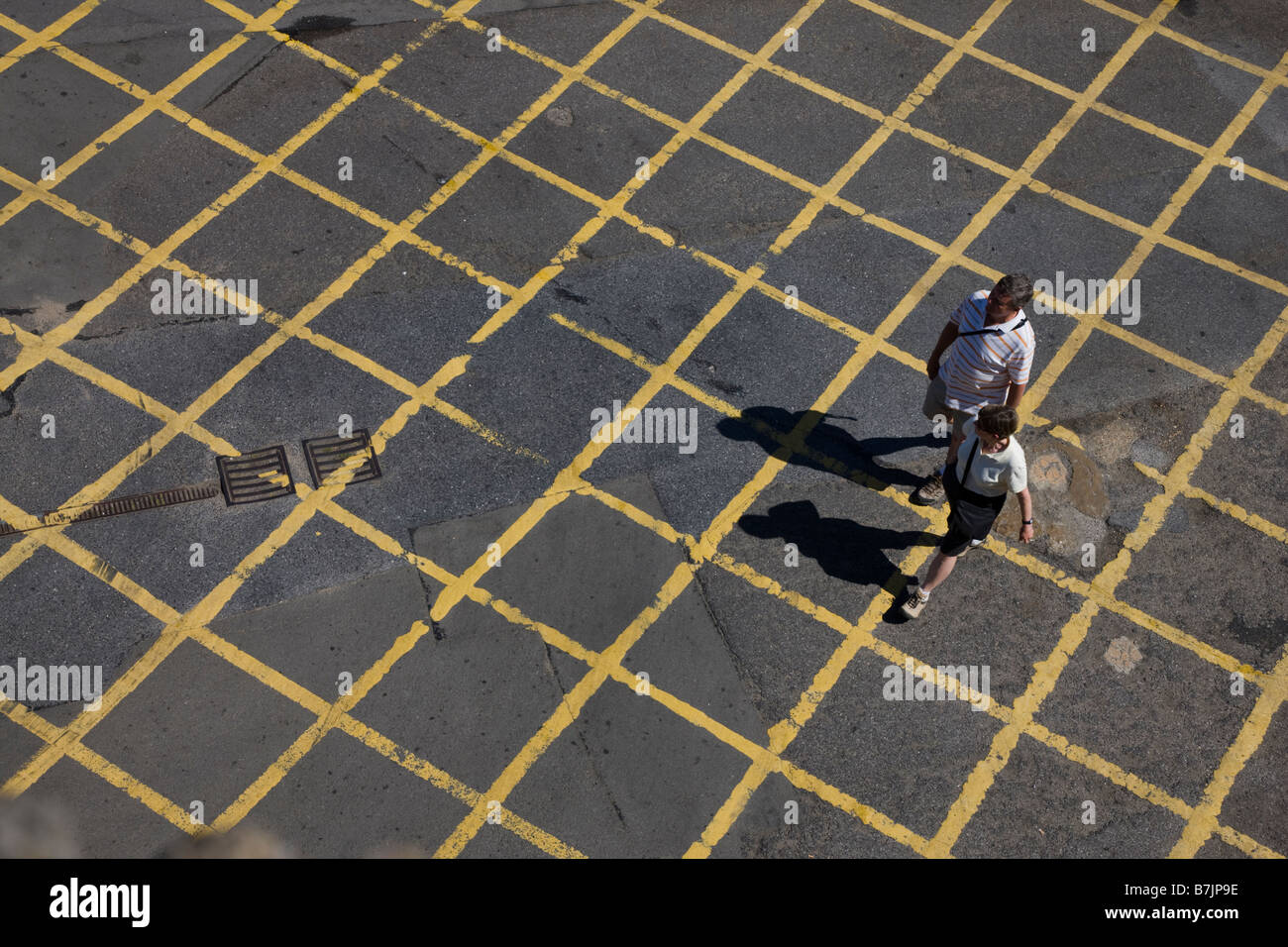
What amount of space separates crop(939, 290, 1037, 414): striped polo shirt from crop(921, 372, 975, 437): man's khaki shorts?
0.23 ft

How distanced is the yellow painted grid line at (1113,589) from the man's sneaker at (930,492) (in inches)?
56.4

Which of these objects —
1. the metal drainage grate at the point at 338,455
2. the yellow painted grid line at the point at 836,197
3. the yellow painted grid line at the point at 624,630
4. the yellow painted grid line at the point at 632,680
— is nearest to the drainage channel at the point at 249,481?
the metal drainage grate at the point at 338,455

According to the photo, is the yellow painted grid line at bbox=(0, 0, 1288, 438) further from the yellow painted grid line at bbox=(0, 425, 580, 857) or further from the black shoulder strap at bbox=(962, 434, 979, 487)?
the yellow painted grid line at bbox=(0, 425, 580, 857)

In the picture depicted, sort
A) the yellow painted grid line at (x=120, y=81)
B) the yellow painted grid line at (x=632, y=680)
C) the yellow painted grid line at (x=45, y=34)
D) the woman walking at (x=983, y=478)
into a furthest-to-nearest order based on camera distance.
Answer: the yellow painted grid line at (x=45, y=34) < the yellow painted grid line at (x=120, y=81) < the yellow painted grid line at (x=632, y=680) < the woman walking at (x=983, y=478)

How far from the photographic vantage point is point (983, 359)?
7883 mm

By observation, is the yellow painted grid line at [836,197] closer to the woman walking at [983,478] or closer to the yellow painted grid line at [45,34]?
the yellow painted grid line at [45,34]

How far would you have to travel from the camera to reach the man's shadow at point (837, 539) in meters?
8.88

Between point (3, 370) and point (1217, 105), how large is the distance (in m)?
12.6

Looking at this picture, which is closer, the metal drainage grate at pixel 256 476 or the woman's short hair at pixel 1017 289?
the woman's short hair at pixel 1017 289

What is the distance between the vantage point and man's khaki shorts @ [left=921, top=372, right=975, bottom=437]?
27.5ft

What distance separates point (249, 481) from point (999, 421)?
231 inches

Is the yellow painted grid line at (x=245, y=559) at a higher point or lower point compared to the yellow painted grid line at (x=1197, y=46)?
lower
